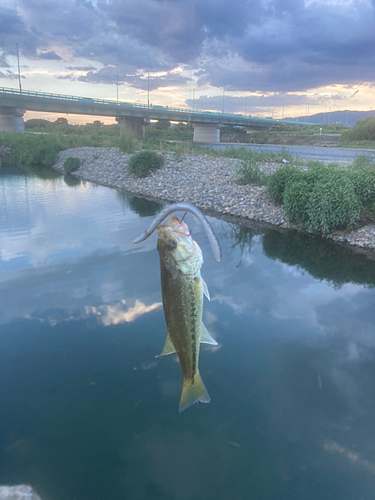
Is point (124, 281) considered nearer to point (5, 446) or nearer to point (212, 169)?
point (5, 446)

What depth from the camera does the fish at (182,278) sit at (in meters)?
1.37

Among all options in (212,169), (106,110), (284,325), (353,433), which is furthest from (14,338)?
(106,110)

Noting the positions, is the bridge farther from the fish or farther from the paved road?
the fish

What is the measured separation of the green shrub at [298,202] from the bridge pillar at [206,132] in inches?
2298

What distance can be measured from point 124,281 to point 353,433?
5.01 metres

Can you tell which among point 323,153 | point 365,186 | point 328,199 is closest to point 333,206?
point 328,199

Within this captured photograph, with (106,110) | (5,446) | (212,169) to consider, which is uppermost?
(106,110)

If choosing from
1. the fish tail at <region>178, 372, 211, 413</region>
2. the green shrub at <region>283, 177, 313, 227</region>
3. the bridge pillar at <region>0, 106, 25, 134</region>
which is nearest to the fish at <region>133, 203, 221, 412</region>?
the fish tail at <region>178, 372, 211, 413</region>

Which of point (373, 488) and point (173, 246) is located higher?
point (173, 246)

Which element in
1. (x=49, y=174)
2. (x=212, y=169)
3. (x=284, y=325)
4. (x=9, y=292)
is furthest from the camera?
(x=49, y=174)

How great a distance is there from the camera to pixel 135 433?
4.09 metres

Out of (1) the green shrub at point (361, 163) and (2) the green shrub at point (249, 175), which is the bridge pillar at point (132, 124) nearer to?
(2) the green shrub at point (249, 175)

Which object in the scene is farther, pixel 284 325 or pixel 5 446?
pixel 284 325

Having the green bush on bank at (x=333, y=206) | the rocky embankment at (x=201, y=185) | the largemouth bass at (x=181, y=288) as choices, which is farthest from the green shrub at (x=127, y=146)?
the largemouth bass at (x=181, y=288)
